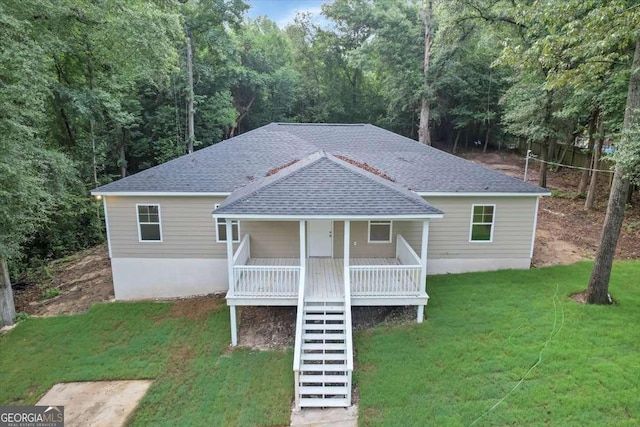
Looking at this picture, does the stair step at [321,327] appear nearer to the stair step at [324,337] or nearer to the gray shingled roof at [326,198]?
the stair step at [324,337]

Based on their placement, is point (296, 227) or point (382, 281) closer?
point (382, 281)

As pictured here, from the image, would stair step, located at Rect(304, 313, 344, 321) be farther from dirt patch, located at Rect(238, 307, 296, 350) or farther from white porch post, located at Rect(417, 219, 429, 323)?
white porch post, located at Rect(417, 219, 429, 323)

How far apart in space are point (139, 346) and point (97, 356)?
927mm

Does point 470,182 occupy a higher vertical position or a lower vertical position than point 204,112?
lower

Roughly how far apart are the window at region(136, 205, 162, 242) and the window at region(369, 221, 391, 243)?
21.4 feet

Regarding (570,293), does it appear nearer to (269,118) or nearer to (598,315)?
(598,315)

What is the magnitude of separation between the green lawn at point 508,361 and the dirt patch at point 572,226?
273cm

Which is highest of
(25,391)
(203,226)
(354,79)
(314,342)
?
(354,79)

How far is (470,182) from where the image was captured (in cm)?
1159

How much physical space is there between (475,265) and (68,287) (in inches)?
549

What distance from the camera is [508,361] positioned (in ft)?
24.8

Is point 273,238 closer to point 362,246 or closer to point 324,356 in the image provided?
point 362,246

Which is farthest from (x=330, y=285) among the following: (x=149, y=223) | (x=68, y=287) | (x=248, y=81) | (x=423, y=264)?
(x=248, y=81)

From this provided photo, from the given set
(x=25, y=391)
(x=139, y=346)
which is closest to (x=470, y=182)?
(x=139, y=346)
